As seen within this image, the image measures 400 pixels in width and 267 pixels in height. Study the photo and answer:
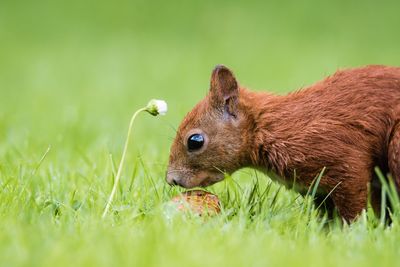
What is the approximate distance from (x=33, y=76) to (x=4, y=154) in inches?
241

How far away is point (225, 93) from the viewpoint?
4469mm

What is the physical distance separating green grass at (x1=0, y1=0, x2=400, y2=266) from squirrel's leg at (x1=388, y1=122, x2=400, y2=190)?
5.3 inches

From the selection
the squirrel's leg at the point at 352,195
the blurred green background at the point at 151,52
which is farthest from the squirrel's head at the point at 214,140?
the blurred green background at the point at 151,52

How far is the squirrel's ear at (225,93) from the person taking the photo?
4.41m

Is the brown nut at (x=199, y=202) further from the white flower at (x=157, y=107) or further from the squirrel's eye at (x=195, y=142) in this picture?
the white flower at (x=157, y=107)

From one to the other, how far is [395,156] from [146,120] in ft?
15.7

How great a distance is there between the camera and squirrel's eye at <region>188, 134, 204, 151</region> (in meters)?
4.42

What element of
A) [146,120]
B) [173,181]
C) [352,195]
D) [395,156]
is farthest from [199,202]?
[146,120]

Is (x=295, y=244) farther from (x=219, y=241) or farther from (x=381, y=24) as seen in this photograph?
(x=381, y=24)

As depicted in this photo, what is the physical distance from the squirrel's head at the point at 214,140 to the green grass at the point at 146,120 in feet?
0.43

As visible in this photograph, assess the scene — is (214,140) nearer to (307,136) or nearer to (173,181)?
(173,181)

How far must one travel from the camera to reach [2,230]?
335cm

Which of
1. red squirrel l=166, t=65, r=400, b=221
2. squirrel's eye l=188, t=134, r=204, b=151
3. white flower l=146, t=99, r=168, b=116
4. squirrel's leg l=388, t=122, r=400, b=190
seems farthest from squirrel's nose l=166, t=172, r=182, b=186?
squirrel's leg l=388, t=122, r=400, b=190

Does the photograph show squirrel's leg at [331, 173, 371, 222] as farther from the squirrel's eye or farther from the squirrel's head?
the squirrel's eye
